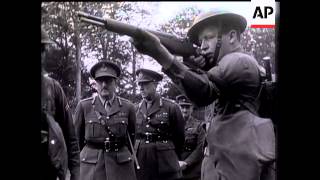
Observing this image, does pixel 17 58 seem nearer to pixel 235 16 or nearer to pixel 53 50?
pixel 53 50

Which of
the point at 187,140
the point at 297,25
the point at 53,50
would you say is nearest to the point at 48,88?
the point at 53,50

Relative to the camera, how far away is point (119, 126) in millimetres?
4219

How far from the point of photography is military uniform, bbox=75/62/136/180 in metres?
4.02

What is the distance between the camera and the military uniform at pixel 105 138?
13.2 ft

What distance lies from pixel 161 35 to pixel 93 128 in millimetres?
1177

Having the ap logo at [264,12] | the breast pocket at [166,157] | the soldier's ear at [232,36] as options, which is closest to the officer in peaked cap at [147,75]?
the soldier's ear at [232,36]

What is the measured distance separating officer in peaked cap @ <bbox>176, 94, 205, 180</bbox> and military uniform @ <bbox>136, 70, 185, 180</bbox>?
186 millimetres

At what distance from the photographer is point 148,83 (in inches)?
176

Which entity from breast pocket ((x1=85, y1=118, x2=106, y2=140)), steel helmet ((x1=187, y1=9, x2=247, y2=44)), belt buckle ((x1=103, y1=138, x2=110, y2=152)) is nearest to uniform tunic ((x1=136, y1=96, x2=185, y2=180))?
belt buckle ((x1=103, y1=138, x2=110, y2=152))

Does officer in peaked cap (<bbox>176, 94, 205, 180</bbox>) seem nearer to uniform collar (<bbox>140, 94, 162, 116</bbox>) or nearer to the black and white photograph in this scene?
uniform collar (<bbox>140, 94, 162, 116</bbox>)

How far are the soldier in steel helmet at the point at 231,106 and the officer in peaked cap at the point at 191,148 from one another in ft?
6.53

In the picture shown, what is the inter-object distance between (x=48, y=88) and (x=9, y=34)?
49 centimetres

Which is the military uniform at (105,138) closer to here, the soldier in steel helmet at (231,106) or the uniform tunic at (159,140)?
the uniform tunic at (159,140)

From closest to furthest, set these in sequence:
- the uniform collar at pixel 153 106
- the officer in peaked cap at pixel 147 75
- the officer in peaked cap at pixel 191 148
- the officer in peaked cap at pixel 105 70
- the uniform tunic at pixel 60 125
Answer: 1. the uniform tunic at pixel 60 125
2. the officer in peaked cap at pixel 105 70
3. the officer in peaked cap at pixel 147 75
4. the uniform collar at pixel 153 106
5. the officer in peaked cap at pixel 191 148
